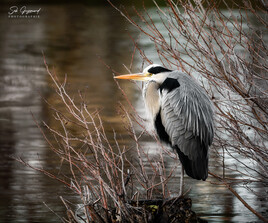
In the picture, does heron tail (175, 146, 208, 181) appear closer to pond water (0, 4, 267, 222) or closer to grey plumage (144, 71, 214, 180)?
grey plumage (144, 71, 214, 180)

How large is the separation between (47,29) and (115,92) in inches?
359

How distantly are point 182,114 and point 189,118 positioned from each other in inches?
2.7

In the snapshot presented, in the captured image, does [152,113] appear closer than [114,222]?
No

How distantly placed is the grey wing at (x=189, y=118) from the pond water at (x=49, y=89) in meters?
0.84

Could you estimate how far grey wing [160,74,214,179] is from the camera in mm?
5422

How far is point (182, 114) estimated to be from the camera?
552cm

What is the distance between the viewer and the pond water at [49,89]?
23.3 ft

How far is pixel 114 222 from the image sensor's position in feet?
17.7

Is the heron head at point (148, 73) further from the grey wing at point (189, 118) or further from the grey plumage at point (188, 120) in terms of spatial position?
the grey wing at point (189, 118)

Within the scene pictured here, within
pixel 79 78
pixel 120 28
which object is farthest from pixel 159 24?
pixel 79 78

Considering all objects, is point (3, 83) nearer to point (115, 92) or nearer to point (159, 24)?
point (115, 92)
